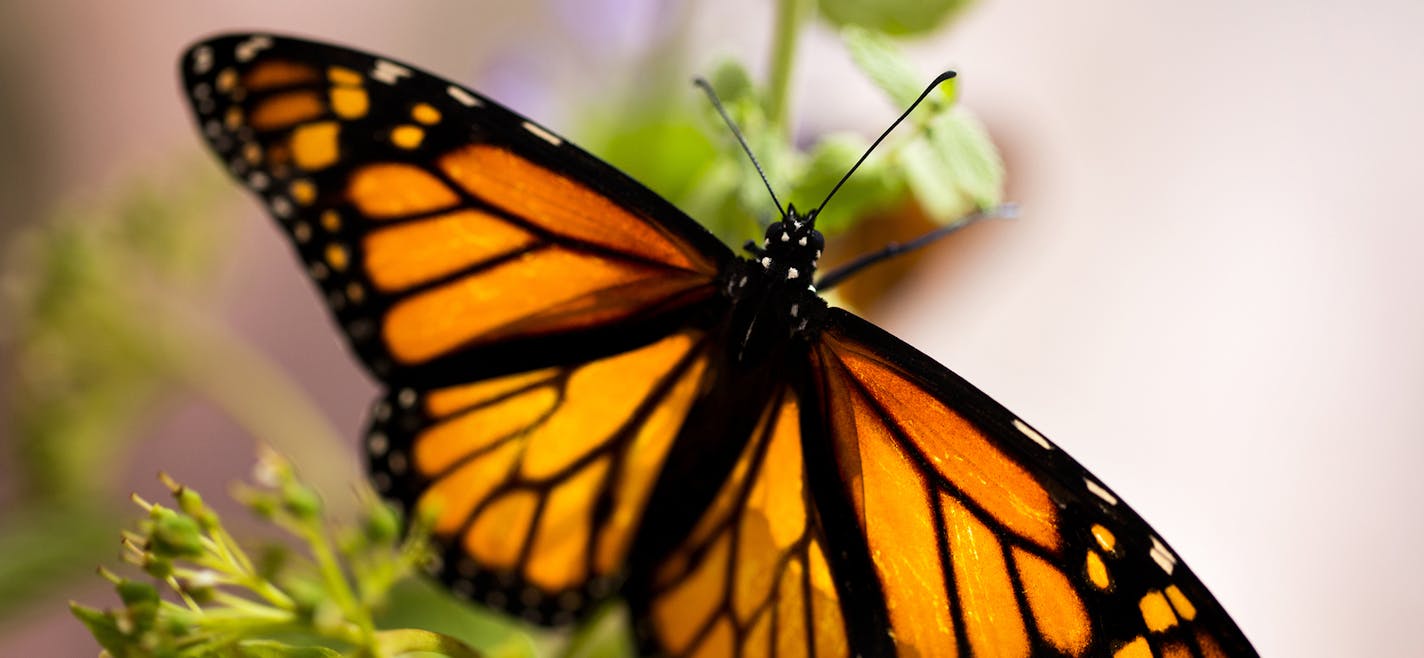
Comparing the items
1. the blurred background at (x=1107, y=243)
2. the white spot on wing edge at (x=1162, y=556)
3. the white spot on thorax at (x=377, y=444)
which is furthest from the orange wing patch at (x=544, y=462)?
the blurred background at (x=1107, y=243)

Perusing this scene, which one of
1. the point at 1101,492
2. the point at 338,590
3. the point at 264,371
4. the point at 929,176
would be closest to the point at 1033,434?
the point at 1101,492

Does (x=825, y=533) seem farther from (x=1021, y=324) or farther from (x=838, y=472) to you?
(x=1021, y=324)

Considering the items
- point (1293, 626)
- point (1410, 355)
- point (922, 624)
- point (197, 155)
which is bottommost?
point (1293, 626)

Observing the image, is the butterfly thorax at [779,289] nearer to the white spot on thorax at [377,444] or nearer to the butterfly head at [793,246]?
the butterfly head at [793,246]

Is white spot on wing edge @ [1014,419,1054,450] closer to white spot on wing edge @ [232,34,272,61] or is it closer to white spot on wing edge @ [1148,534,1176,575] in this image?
white spot on wing edge @ [1148,534,1176,575]

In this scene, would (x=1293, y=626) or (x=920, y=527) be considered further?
(x=1293, y=626)

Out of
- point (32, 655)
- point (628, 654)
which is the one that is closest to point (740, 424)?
point (628, 654)

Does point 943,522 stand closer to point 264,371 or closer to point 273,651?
point 273,651
